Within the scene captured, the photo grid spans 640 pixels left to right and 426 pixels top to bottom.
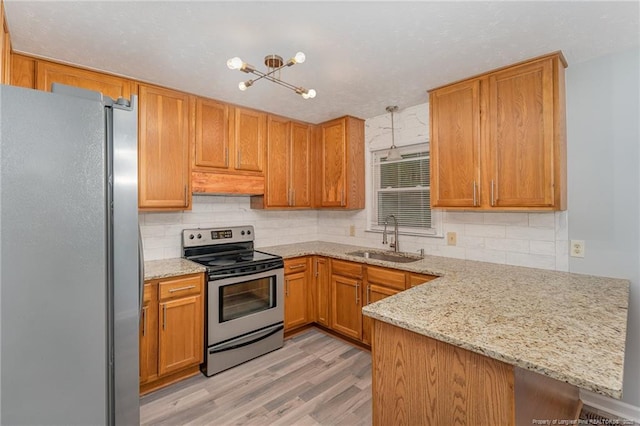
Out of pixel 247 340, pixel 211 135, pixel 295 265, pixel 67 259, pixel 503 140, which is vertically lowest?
pixel 247 340

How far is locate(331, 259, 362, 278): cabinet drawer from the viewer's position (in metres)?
2.89

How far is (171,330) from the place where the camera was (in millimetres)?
2316

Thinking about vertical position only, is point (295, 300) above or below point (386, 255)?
below

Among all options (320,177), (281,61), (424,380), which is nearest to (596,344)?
(424,380)

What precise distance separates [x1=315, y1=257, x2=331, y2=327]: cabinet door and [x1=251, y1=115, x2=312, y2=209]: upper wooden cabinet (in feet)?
2.41

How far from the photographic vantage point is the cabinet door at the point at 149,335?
2191 mm

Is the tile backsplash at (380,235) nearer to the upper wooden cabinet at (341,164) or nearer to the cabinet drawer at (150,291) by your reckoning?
the upper wooden cabinet at (341,164)

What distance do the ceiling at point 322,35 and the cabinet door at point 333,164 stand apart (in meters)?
1.05

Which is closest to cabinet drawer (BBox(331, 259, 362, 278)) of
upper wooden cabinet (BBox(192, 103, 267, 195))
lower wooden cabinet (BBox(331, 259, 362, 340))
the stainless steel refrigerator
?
lower wooden cabinet (BBox(331, 259, 362, 340))

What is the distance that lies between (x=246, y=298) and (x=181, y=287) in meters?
0.60

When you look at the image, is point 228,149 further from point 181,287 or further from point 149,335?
point 149,335

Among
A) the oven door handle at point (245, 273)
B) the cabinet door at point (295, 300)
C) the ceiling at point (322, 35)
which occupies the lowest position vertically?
the cabinet door at point (295, 300)

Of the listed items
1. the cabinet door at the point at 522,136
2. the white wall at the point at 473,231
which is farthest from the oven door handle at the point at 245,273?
the cabinet door at the point at 522,136

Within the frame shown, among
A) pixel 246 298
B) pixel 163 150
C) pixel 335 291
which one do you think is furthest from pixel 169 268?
pixel 335 291
